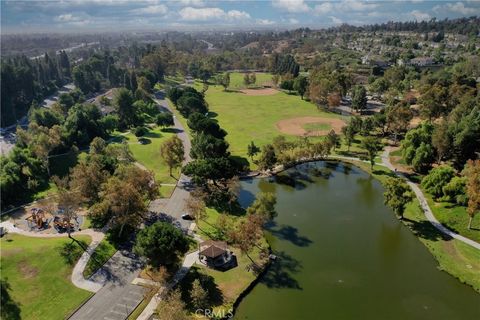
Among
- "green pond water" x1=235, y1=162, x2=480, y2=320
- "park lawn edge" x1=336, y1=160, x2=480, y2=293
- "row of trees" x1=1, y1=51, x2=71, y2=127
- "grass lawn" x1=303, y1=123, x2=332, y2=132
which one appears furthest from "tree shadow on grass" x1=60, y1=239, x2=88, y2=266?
"row of trees" x1=1, y1=51, x2=71, y2=127

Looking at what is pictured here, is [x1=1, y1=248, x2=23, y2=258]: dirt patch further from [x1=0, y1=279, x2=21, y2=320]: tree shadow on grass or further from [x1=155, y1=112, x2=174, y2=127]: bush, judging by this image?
[x1=155, y1=112, x2=174, y2=127]: bush

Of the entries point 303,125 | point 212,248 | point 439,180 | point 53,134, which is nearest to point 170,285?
point 212,248

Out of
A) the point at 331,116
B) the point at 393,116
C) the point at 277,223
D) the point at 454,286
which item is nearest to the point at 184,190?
the point at 277,223

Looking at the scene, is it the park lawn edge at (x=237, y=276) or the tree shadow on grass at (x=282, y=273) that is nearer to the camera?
the park lawn edge at (x=237, y=276)

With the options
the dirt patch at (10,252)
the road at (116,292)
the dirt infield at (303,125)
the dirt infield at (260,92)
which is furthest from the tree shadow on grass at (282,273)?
the dirt infield at (260,92)

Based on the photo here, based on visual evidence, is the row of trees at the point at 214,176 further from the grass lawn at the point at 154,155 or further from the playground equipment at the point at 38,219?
the playground equipment at the point at 38,219

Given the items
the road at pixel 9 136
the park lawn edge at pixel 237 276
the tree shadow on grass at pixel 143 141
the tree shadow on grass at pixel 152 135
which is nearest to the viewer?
the park lawn edge at pixel 237 276

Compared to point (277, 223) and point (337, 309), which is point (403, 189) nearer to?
point (277, 223)
